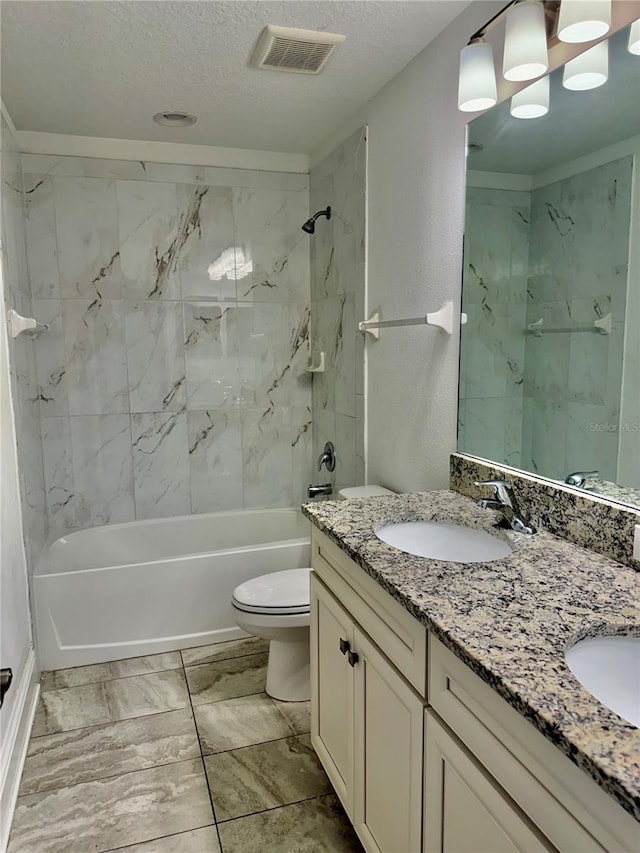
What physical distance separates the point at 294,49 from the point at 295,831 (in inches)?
99.4

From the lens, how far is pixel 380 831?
1.39 metres

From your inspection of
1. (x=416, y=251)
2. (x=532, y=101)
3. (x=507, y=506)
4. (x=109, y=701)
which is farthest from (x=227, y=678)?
(x=532, y=101)

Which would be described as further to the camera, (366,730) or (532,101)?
(532,101)

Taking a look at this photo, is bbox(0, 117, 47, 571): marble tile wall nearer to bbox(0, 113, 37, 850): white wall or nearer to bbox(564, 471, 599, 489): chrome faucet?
bbox(0, 113, 37, 850): white wall

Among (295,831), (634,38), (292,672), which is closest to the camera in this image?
(634,38)

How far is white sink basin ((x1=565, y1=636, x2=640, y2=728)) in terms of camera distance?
973mm

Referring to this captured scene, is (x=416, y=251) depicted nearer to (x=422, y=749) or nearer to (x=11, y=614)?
(x=422, y=749)

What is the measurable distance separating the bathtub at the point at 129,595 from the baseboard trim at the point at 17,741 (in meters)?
0.19

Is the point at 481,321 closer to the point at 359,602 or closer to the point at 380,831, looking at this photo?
the point at 359,602

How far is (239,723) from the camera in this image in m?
2.23

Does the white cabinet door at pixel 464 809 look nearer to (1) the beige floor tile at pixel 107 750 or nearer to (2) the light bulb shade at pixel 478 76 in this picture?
(1) the beige floor tile at pixel 107 750

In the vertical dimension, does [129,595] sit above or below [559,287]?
below

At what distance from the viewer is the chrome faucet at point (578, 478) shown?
1.51 m

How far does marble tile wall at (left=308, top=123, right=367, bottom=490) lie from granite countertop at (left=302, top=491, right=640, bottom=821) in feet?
4.18
